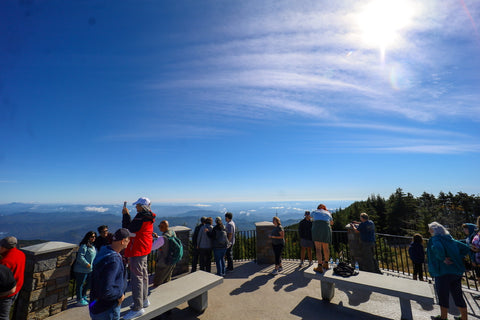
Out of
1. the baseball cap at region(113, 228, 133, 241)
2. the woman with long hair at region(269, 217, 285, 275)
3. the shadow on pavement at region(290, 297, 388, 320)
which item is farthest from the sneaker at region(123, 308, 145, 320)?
the woman with long hair at region(269, 217, 285, 275)

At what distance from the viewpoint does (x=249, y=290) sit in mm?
5992

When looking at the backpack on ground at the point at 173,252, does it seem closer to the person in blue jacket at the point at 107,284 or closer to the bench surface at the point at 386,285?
the person in blue jacket at the point at 107,284

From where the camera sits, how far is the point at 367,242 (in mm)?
6824

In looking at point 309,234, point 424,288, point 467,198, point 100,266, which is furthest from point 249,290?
point 467,198

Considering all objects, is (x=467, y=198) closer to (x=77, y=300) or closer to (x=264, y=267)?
(x=264, y=267)

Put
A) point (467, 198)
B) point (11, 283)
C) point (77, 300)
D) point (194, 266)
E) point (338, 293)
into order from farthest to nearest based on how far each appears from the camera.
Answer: point (467, 198)
point (194, 266)
point (338, 293)
point (77, 300)
point (11, 283)

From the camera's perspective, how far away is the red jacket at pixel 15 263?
3586 millimetres

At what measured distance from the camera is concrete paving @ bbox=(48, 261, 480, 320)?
469cm

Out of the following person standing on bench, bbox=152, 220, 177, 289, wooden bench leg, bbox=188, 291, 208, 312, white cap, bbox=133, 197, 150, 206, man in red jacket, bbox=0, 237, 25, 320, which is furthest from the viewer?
person standing on bench, bbox=152, 220, 177, 289

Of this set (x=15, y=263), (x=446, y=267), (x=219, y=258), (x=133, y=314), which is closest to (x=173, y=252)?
(x=133, y=314)

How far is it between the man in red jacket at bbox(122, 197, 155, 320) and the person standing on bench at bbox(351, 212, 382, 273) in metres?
6.38

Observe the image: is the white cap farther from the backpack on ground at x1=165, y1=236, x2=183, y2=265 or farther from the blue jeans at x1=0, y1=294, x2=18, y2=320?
the blue jeans at x1=0, y1=294, x2=18, y2=320

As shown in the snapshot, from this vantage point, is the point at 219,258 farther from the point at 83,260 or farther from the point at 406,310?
the point at 406,310

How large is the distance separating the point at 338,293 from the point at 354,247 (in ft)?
7.08
